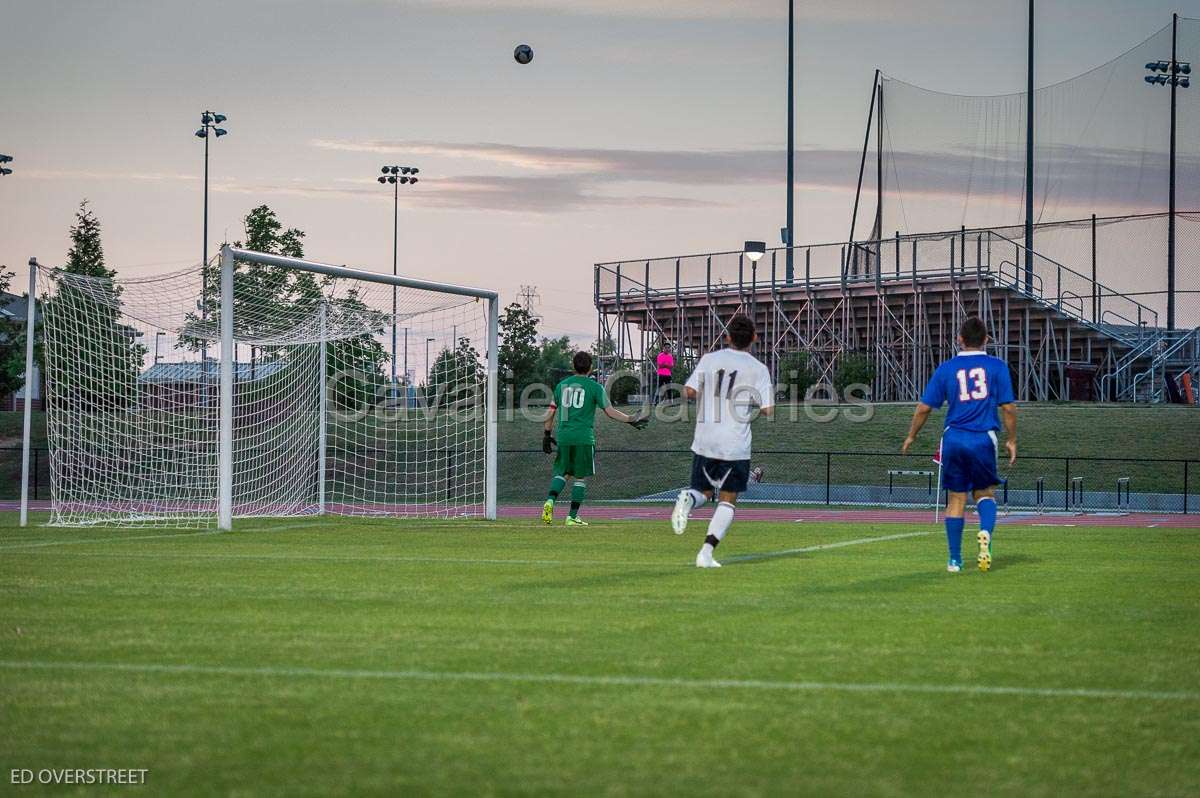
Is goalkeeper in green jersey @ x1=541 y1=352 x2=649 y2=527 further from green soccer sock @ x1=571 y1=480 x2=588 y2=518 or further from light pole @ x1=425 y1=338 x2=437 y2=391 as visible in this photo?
light pole @ x1=425 y1=338 x2=437 y2=391

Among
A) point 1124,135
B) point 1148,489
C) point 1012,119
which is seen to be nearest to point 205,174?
point 1012,119

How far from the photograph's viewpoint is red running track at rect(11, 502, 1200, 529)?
76.4ft

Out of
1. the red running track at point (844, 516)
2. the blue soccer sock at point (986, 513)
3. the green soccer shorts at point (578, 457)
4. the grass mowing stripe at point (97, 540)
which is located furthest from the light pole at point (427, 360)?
the blue soccer sock at point (986, 513)

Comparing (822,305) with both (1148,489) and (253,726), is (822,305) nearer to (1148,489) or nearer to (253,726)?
(1148,489)

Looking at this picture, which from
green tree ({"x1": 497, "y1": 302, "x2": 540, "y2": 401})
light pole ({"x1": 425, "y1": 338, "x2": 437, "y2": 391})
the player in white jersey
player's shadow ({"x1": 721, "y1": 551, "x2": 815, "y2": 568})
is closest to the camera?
the player in white jersey

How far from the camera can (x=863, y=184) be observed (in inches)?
2005

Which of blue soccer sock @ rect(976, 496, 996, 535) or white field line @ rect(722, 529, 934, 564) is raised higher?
blue soccer sock @ rect(976, 496, 996, 535)

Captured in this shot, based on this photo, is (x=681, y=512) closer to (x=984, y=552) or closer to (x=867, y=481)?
(x=984, y=552)

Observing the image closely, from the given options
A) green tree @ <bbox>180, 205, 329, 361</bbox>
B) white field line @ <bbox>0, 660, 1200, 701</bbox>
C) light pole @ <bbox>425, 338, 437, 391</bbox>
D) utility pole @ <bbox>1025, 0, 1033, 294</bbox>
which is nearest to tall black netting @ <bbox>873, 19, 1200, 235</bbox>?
utility pole @ <bbox>1025, 0, 1033, 294</bbox>

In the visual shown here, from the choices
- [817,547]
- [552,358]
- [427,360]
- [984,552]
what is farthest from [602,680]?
[552,358]

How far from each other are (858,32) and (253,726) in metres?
44.7

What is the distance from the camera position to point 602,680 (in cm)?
624

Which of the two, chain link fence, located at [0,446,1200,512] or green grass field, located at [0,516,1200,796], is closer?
green grass field, located at [0,516,1200,796]

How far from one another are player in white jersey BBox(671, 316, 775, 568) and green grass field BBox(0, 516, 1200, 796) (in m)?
0.54
